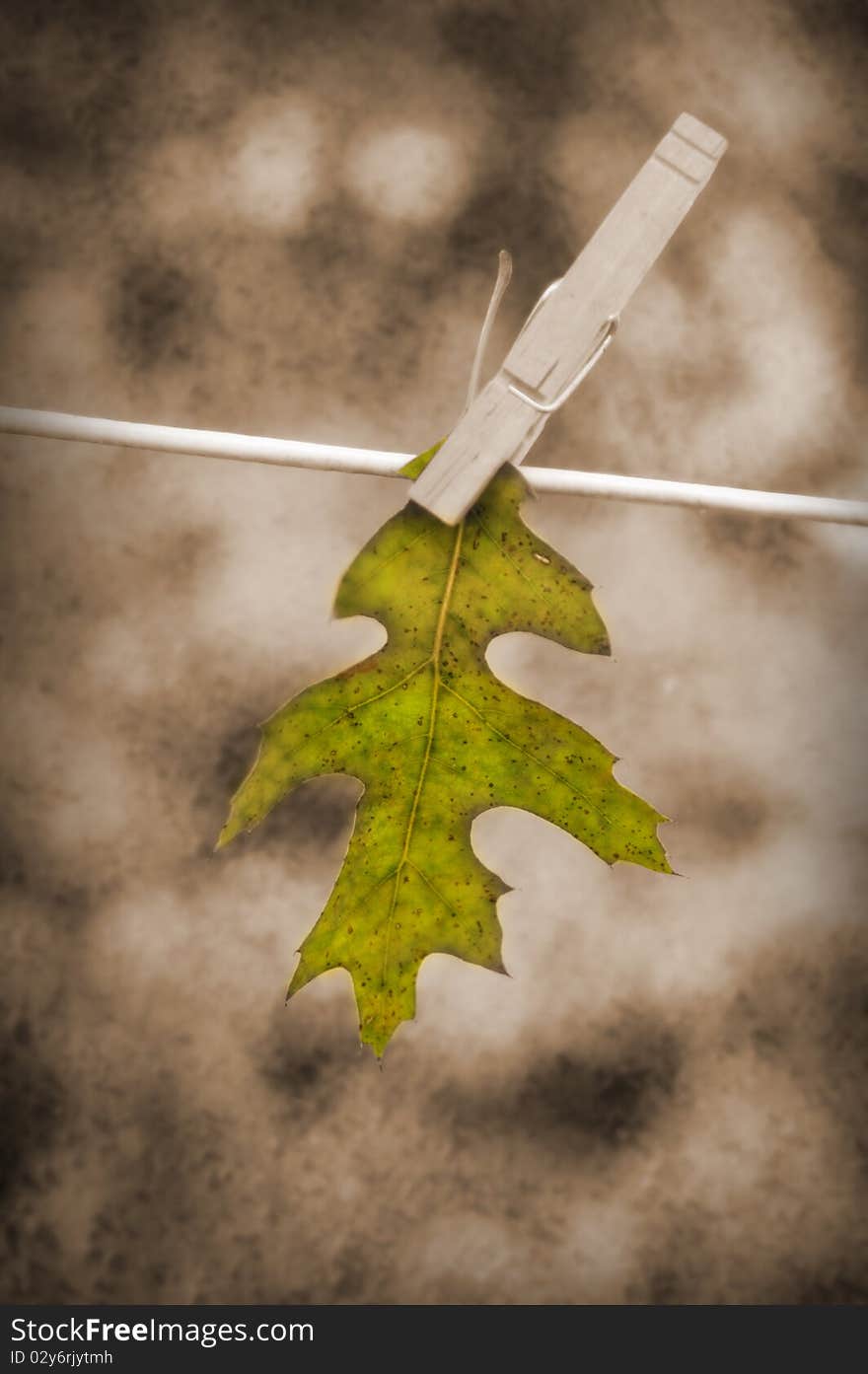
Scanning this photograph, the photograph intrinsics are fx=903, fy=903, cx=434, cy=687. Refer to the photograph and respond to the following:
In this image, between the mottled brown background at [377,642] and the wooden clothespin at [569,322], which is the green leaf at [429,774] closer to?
the wooden clothespin at [569,322]

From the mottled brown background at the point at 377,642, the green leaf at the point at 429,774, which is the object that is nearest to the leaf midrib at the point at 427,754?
the green leaf at the point at 429,774

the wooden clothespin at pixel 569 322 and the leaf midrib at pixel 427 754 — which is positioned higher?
the wooden clothespin at pixel 569 322

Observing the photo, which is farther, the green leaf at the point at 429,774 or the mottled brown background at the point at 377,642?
the mottled brown background at the point at 377,642

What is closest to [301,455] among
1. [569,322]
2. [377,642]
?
[569,322]

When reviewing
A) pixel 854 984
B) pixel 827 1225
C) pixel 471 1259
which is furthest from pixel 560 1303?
pixel 854 984

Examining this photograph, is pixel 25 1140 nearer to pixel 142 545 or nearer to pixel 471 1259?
pixel 471 1259

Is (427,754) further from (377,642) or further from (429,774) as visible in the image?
(377,642)
